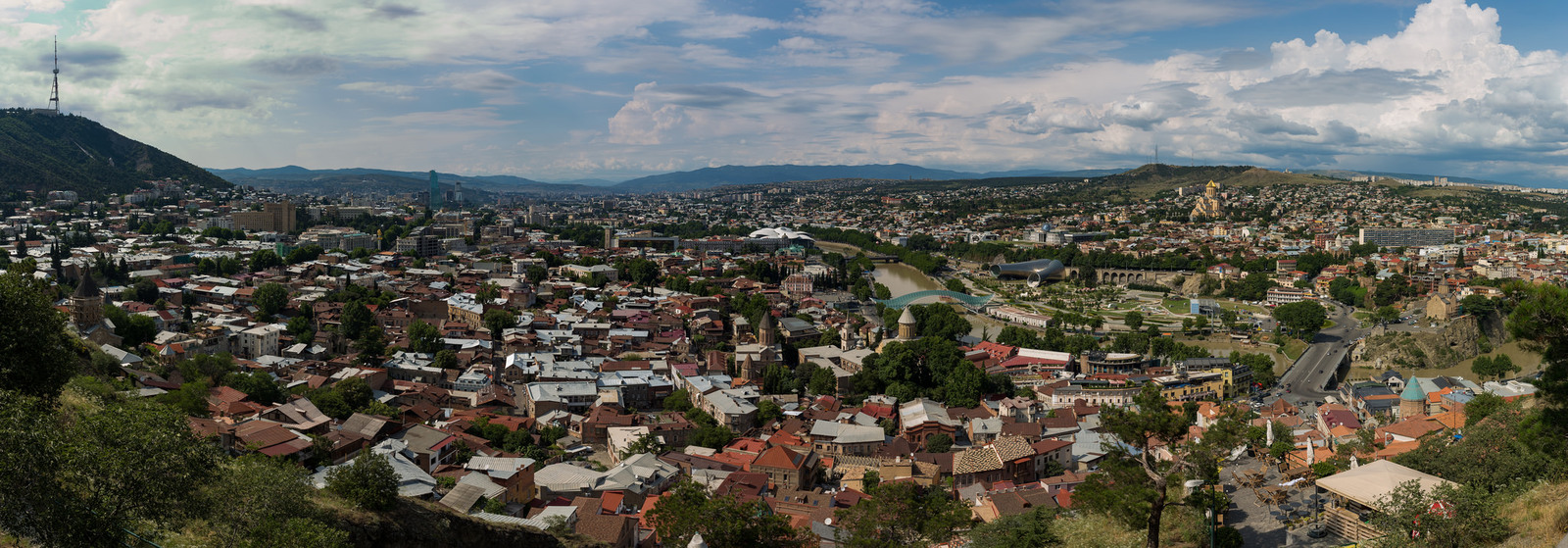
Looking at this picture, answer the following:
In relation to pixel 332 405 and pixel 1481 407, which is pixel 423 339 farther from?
pixel 1481 407

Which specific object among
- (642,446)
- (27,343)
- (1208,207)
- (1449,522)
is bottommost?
(642,446)

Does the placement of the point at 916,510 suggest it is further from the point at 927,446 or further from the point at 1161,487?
the point at 927,446

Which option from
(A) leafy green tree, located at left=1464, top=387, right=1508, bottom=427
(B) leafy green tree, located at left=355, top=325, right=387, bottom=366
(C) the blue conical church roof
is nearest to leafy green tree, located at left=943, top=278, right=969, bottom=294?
(C) the blue conical church roof

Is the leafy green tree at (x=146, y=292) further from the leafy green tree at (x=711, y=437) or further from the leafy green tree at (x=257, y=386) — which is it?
the leafy green tree at (x=711, y=437)

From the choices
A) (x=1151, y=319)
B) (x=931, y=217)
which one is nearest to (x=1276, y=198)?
(x=931, y=217)

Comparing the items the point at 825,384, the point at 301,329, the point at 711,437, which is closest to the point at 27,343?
the point at 711,437

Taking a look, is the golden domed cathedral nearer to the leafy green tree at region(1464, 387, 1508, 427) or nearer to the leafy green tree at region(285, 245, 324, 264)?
the leafy green tree at region(1464, 387, 1508, 427)
